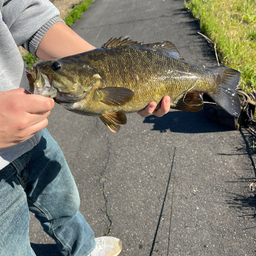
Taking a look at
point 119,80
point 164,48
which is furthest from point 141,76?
point 164,48

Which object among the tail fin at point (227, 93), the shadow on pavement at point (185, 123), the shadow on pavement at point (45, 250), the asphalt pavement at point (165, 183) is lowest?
the shadow on pavement at point (45, 250)

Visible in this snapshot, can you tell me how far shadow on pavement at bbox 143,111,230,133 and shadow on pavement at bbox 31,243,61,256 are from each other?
8.08 ft

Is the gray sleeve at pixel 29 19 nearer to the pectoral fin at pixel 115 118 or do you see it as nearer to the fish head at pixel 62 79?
the fish head at pixel 62 79

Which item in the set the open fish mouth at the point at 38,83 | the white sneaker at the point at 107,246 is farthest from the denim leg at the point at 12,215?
the white sneaker at the point at 107,246

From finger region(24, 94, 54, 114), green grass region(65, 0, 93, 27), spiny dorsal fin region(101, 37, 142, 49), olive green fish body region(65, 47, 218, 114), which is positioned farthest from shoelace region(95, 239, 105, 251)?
green grass region(65, 0, 93, 27)

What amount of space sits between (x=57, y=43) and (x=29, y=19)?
0.26 m

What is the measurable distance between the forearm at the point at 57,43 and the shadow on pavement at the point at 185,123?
259 cm

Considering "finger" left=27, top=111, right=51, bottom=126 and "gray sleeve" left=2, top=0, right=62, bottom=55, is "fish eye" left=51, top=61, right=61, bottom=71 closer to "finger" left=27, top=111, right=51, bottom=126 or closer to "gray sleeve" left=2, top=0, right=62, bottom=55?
"finger" left=27, top=111, right=51, bottom=126

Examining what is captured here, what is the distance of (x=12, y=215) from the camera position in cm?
155

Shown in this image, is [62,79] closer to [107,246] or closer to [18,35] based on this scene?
[18,35]

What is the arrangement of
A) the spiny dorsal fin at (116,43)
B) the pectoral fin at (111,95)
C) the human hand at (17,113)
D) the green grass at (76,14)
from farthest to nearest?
the green grass at (76,14)
the spiny dorsal fin at (116,43)
the pectoral fin at (111,95)
the human hand at (17,113)

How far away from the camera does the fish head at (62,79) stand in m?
1.45

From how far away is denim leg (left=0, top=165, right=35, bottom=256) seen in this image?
59.1 inches

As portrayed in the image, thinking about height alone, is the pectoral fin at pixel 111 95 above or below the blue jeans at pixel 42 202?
above
